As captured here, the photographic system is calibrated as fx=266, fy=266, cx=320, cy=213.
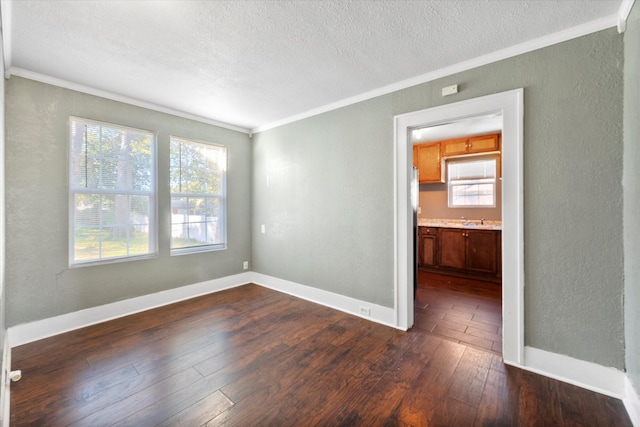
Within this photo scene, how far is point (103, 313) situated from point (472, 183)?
6.22m

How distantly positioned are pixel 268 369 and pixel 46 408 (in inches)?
55.4

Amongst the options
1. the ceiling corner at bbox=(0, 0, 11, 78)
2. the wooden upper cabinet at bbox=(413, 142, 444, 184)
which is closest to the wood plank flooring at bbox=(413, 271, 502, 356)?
the wooden upper cabinet at bbox=(413, 142, 444, 184)

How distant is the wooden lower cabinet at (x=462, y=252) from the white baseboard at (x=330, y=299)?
2.60 meters

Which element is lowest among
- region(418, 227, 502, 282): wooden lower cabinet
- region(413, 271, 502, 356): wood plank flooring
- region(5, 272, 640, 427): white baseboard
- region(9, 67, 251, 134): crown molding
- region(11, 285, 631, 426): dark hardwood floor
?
region(11, 285, 631, 426): dark hardwood floor

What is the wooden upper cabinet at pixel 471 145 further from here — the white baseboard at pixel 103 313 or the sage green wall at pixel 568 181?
the white baseboard at pixel 103 313

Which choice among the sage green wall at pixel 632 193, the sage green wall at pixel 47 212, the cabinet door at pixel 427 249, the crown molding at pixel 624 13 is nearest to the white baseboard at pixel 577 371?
the sage green wall at pixel 632 193

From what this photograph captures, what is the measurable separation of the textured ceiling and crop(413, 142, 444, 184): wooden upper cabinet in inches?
118

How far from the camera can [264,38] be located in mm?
2062

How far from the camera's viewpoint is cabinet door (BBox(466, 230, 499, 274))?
14.7 feet

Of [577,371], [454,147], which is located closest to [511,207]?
[577,371]

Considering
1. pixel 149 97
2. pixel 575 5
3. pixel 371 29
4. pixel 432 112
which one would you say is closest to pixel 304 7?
pixel 371 29

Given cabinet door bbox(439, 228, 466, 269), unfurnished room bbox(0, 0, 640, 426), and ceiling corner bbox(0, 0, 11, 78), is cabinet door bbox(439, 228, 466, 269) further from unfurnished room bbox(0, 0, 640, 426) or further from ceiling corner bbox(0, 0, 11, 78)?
ceiling corner bbox(0, 0, 11, 78)

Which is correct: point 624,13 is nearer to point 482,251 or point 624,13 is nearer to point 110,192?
point 482,251

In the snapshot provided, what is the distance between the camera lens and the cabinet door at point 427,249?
16.8ft
